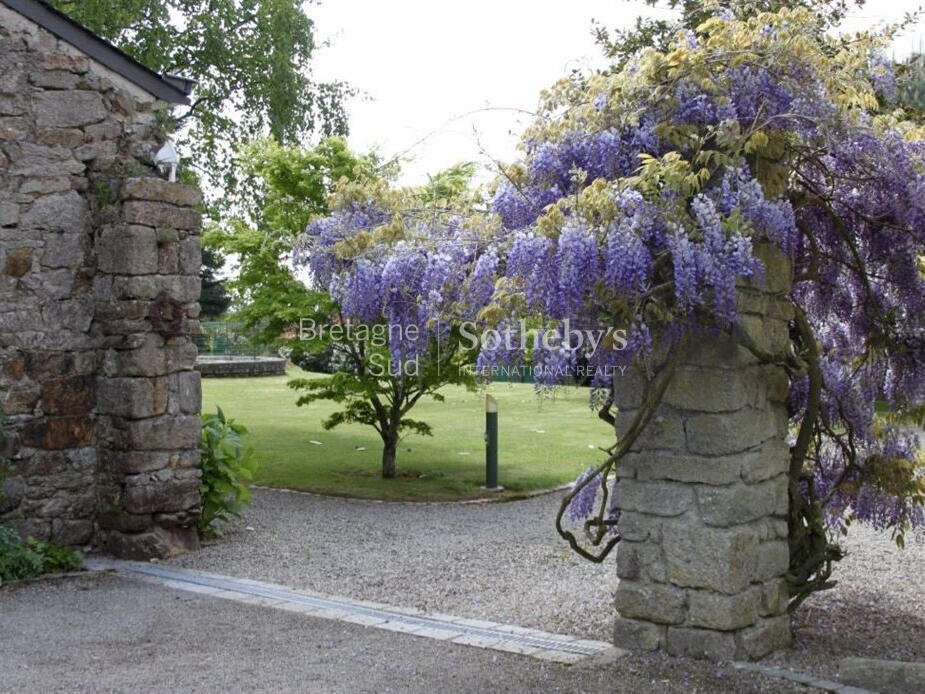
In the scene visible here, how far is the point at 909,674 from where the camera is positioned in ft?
13.1

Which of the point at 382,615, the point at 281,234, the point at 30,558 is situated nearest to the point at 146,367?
the point at 30,558

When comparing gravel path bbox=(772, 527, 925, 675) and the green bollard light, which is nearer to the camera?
gravel path bbox=(772, 527, 925, 675)

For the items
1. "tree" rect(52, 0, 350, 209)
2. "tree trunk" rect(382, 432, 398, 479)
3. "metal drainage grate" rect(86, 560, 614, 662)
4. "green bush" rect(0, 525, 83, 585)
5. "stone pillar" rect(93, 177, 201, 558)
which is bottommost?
"metal drainage grate" rect(86, 560, 614, 662)

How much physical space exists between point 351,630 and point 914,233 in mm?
3264

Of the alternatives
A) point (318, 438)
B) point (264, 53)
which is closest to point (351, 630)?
point (318, 438)

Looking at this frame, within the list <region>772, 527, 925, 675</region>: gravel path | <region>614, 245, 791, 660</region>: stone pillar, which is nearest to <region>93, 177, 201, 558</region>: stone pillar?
<region>614, 245, 791, 660</region>: stone pillar

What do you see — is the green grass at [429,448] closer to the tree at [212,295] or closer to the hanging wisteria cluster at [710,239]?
the hanging wisteria cluster at [710,239]

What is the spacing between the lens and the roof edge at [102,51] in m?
6.78

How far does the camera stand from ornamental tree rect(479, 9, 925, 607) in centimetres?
412

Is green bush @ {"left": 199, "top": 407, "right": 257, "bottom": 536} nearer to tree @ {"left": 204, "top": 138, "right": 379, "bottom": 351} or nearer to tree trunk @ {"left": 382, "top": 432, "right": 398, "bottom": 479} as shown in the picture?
tree @ {"left": 204, "top": 138, "right": 379, "bottom": 351}

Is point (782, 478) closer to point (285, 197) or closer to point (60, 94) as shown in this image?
point (60, 94)

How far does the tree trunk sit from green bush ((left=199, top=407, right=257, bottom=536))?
3035 mm

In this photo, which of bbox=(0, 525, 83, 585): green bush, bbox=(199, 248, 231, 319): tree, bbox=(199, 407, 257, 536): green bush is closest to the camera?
bbox=(0, 525, 83, 585): green bush

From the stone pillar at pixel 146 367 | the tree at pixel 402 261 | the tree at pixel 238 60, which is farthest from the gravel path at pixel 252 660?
the tree at pixel 238 60
